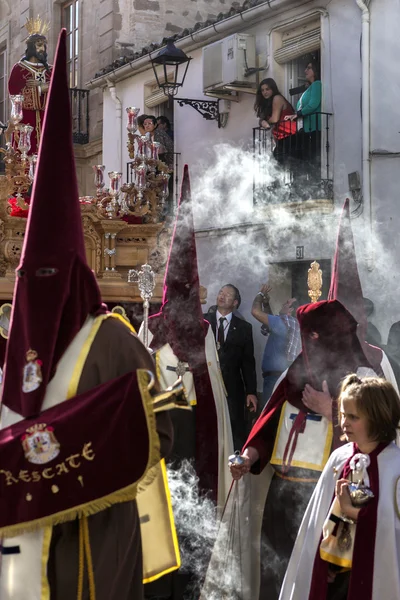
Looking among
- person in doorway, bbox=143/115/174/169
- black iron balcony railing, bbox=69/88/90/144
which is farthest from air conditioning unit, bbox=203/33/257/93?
black iron balcony railing, bbox=69/88/90/144

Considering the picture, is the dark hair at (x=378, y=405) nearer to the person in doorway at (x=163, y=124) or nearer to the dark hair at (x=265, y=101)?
the dark hair at (x=265, y=101)

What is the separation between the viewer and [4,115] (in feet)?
68.4

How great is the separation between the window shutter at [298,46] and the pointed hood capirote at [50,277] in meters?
9.39

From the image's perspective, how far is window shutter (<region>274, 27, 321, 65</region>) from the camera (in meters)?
12.4

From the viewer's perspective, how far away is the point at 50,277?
3361 mm

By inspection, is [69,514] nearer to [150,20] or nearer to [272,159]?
[272,159]

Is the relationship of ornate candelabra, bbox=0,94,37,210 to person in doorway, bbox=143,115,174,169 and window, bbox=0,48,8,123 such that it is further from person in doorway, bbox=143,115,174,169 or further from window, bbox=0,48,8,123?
window, bbox=0,48,8,123

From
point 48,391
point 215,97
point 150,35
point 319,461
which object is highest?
point 150,35

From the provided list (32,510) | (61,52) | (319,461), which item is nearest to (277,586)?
(319,461)

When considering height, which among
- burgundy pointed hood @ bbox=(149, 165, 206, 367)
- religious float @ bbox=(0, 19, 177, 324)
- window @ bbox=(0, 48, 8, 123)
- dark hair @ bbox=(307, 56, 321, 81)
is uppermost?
window @ bbox=(0, 48, 8, 123)

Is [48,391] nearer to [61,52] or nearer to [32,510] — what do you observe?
[32,510]

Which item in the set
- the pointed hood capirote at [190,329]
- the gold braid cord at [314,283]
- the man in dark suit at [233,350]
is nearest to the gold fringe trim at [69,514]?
the gold braid cord at [314,283]

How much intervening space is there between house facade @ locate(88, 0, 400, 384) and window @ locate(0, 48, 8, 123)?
5.66m

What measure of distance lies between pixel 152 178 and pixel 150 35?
9.66 metres
